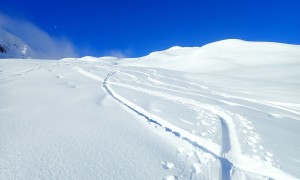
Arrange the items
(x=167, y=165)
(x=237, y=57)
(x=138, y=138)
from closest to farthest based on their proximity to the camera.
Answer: (x=167, y=165), (x=138, y=138), (x=237, y=57)

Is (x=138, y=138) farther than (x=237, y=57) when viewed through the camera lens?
No

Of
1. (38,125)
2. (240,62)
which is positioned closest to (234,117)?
(38,125)

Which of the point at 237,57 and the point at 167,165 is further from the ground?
the point at 237,57

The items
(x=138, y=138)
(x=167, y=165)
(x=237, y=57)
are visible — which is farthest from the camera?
(x=237, y=57)

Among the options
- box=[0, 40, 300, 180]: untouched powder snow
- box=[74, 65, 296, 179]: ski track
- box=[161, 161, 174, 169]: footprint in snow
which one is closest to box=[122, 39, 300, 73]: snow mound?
box=[0, 40, 300, 180]: untouched powder snow

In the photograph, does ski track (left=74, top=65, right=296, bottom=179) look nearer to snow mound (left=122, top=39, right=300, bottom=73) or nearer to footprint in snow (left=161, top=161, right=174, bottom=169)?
footprint in snow (left=161, top=161, right=174, bottom=169)

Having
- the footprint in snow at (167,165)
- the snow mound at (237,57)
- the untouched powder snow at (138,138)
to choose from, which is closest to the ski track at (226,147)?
the untouched powder snow at (138,138)

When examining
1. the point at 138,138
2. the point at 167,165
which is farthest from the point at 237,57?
the point at 167,165

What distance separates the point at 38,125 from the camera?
12.5 ft

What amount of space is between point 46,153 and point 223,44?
35888 mm

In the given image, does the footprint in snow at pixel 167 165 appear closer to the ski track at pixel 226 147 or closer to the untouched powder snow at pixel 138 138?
the untouched powder snow at pixel 138 138

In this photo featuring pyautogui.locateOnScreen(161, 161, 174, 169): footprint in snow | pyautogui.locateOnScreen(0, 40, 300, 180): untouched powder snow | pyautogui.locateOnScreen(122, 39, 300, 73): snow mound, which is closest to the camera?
pyautogui.locateOnScreen(0, 40, 300, 180): untouched powder snow

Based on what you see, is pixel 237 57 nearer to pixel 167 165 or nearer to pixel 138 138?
pixel 138 138

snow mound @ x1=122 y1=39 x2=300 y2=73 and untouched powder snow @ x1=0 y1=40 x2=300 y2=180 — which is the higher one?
snow mound @ x1=122 y1=39 x2=300 y2=73
